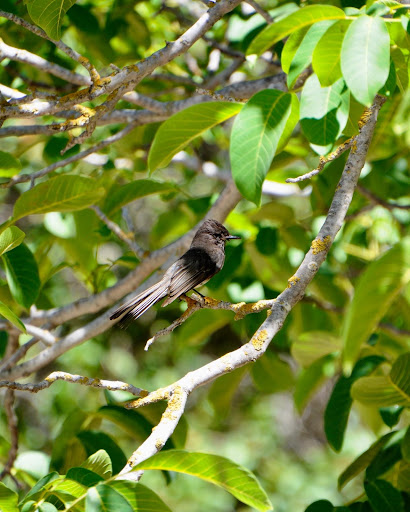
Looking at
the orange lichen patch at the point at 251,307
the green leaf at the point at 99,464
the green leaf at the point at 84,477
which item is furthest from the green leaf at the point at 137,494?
the orange lichen patch at the point at 251,307

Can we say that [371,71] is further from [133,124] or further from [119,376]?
[119,376]

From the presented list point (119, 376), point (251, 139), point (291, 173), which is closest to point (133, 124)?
point (291, 173)

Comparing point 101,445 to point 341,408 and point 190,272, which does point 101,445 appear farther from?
point 341,408

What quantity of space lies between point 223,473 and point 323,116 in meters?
0.99

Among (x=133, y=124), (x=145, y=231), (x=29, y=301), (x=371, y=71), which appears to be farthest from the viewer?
(x=145, y=231)

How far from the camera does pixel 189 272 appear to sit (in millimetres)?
2811

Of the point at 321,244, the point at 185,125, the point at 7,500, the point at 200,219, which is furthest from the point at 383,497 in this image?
the point at 200,219

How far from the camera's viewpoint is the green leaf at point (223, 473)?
141 cm

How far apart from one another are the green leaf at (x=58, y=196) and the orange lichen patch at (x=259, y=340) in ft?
3.47

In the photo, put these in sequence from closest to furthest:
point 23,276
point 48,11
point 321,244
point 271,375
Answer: point 321,244 < point 48,11 < point 23,276 < point 271,375

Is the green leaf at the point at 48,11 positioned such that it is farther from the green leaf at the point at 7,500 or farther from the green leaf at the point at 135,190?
Answer: the green leaf at the point at 7,500

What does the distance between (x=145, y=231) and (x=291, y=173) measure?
14.8ft

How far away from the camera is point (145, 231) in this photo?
26.8 feet

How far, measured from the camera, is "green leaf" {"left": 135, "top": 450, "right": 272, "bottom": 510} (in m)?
1.41
